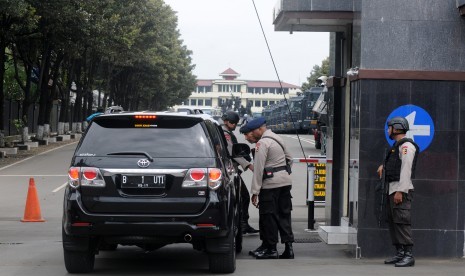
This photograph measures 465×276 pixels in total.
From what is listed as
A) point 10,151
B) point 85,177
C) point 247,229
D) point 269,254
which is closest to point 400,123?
point 269,254

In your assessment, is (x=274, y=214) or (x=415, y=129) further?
(x=274, y=214)

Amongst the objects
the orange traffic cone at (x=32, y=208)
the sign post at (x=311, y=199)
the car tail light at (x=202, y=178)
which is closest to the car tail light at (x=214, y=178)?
the car tail light at (x=202, y=178)

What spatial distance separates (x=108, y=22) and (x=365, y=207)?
30.6 metres

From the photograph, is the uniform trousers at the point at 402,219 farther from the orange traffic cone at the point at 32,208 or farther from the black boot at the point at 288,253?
the orange traffic cone at the point at 32,208

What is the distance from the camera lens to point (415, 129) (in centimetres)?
1103

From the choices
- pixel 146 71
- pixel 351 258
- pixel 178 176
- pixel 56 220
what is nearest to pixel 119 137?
pixel 178 176

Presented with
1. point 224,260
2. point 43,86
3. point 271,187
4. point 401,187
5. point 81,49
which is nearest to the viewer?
point 224,260

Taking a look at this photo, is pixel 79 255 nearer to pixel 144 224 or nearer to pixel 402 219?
pixel 144 224

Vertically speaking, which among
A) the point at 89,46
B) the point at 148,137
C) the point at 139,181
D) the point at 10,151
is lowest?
the point at 10,151

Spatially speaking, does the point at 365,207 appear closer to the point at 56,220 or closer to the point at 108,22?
the point at 56,220

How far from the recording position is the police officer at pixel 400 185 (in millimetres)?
10414

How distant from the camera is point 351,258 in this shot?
1129 centimetres

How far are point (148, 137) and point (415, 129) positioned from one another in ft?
10.7

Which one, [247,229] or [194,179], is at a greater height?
[194,179]
